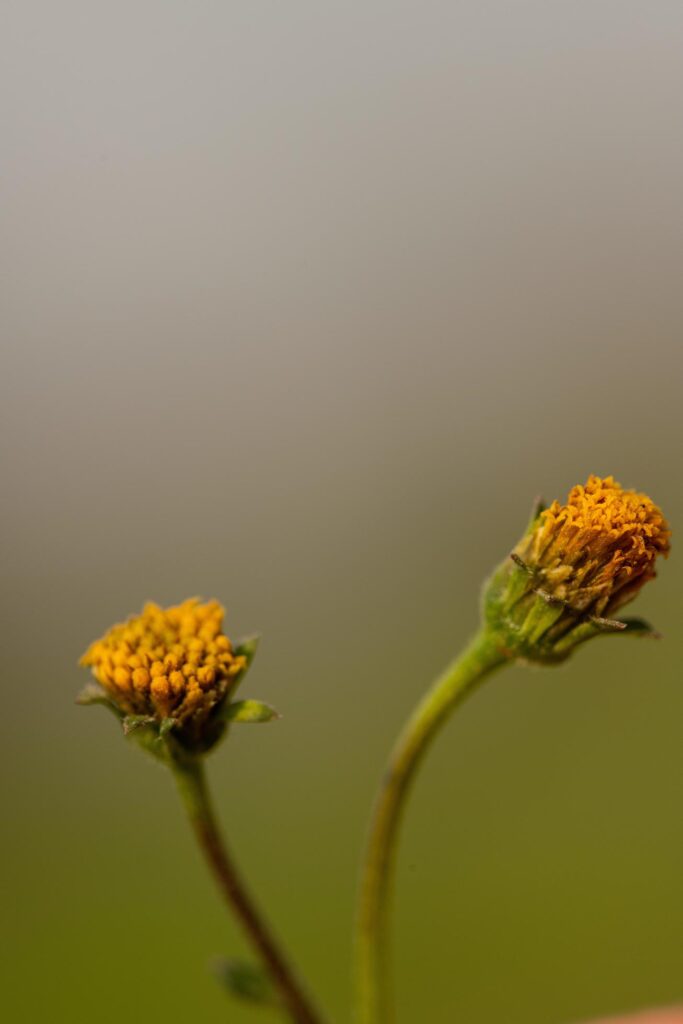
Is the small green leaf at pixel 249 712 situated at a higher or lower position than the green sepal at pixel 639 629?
higher

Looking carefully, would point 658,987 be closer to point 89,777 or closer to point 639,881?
point 639,881

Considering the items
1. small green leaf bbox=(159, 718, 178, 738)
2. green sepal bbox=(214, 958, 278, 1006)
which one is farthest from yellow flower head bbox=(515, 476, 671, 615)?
green sepal bbox=(214, 958, 278, 1006)

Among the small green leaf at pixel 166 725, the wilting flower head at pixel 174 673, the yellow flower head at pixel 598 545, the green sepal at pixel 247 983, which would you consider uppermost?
the wilting flower head at pixel 174 673

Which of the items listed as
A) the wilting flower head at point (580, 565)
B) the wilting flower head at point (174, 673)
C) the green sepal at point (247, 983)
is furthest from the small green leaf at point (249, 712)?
the green sepal at point (247, 983)

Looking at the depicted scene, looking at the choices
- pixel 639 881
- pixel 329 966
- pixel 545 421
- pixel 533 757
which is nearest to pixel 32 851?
pixel 329 966

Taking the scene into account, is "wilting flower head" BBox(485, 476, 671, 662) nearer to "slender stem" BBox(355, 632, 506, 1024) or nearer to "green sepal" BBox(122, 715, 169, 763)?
"slender stem" BBox(355, 632, 506, 1024)

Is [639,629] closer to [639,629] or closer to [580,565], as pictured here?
[639,629]

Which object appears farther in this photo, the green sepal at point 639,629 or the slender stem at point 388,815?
the slender stem at point 388,815

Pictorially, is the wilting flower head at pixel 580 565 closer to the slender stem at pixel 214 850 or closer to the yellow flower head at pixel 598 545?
the yellow flower head at pixel 598 545
